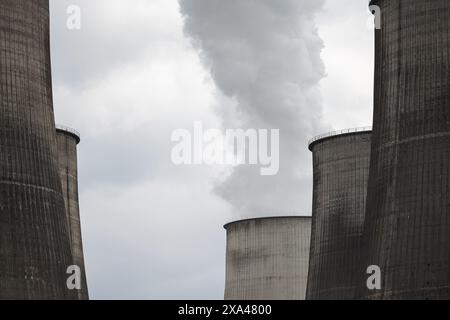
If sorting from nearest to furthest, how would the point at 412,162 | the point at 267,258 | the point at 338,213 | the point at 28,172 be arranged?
the point at 412,162
the point at 28,172
the point at 338,213
the point at 267,258

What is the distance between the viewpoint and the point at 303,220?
120 ft

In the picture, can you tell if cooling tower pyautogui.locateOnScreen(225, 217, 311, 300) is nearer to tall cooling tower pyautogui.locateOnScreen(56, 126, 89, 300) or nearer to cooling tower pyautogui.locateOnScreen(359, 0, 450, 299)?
tall cooling tower pyautogui.locateOnScreen(56, 126, 89, 300)

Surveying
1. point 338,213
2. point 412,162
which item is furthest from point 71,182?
point 412,162

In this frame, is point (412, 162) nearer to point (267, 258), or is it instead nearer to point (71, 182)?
point (71, 182)

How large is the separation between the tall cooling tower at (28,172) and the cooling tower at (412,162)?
602cm

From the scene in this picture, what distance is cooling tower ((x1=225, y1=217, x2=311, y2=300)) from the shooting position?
1437 inches

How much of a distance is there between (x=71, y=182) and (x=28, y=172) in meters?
8.26

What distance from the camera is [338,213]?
30.8 meters

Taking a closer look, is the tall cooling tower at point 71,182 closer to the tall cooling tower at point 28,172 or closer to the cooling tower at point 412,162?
the tall cooling tower at point 28,172

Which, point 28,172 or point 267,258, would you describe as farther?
point 267,258

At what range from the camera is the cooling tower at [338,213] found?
30.3 metres

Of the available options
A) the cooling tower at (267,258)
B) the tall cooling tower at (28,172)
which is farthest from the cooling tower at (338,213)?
the tall cooling tower at (28,172)

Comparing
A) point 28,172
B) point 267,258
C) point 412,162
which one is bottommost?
point 267,258
